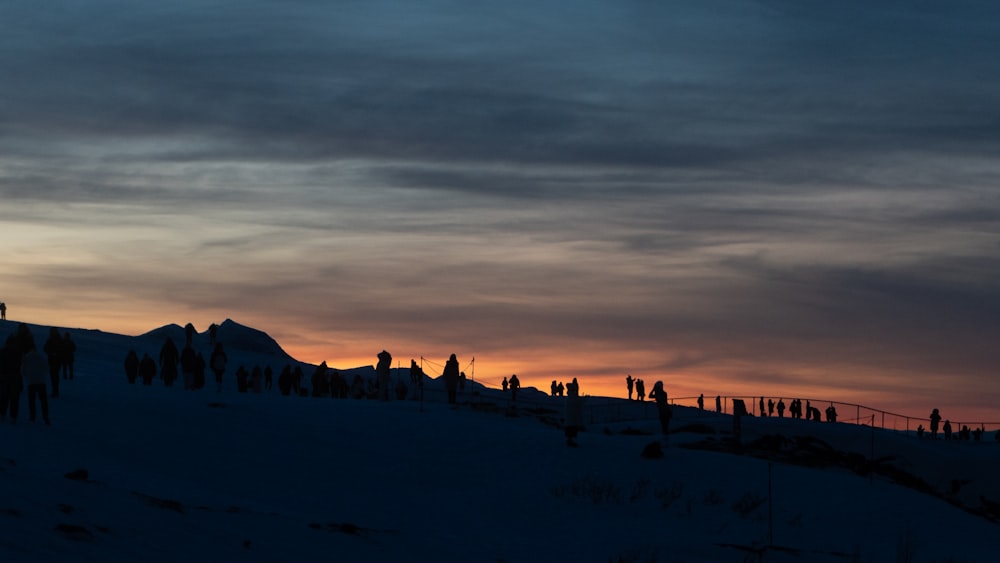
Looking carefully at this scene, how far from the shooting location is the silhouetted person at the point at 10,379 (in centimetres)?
2761

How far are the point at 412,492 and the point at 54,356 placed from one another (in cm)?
1267

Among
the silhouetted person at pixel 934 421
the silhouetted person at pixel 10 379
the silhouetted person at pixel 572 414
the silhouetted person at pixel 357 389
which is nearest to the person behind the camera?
the silhouetted person at pixel 10 379

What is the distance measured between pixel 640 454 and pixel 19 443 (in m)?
15.8

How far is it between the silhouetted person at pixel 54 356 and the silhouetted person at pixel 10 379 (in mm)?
6386

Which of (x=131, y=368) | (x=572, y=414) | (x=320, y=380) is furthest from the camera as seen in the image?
(x=320, y=380)

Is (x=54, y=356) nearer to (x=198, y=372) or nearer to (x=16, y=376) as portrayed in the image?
(x=16, y=376)

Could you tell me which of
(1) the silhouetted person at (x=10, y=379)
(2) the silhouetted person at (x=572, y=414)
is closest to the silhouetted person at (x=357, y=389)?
(2) the silhouetted person at (x=572, y=414)

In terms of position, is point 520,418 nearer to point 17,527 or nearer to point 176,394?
point 176,394

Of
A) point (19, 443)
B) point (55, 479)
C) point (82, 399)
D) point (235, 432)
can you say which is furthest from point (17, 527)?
point (82, 399)

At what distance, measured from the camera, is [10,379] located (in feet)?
91.5

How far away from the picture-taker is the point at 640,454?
34.6 meters

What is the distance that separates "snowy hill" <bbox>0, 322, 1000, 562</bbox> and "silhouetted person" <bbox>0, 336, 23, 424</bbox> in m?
0.56

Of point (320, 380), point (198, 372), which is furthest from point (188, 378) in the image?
point (320, 380)

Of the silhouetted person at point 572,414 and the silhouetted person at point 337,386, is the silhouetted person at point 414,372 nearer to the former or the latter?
the silhouetted person at point 337,386
